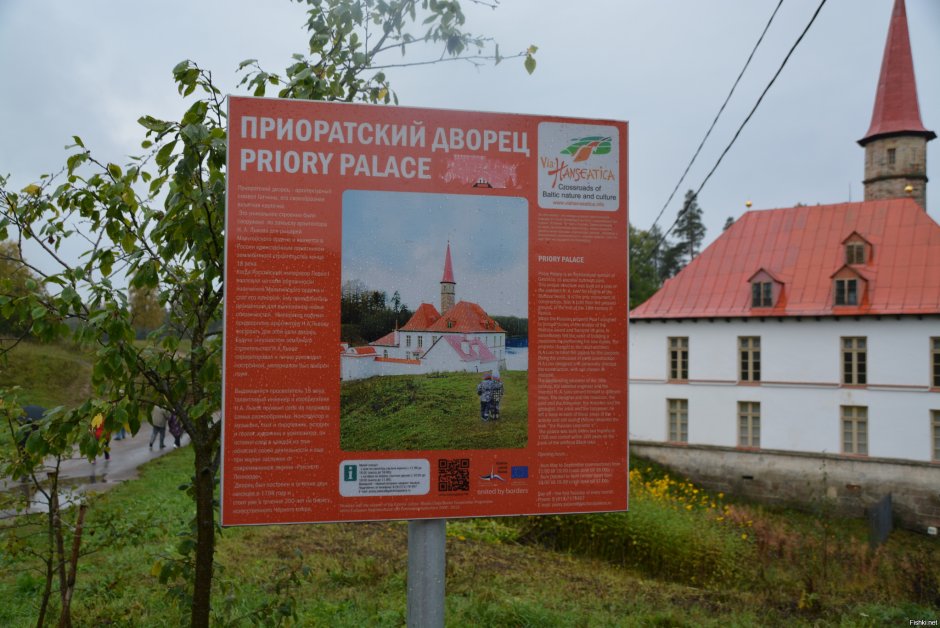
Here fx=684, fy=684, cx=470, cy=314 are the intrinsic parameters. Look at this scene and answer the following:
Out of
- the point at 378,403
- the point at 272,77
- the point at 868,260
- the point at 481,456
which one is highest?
the point at 868,260

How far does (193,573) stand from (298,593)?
223 centimetres

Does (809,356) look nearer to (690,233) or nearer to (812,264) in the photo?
(812,264)

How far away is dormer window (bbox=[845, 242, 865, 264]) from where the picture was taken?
26.0 metres

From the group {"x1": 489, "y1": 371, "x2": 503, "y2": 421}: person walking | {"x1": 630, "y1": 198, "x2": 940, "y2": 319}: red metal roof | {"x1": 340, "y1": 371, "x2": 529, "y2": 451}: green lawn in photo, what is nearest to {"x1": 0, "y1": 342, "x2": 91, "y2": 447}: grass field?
{"x1": 630, "y1": 198, "x2": 940, "y2": 319}: red metal roof

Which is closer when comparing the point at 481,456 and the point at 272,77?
the point at 481,456

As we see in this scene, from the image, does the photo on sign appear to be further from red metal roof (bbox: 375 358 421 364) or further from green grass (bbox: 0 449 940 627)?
green grass (bbox: 0 449 940 627)

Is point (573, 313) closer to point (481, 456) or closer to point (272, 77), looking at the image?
point (481, 456)

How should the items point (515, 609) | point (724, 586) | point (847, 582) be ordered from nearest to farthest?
1. point (515, 609)
2. point (724, 586)
3. point (847, 582)

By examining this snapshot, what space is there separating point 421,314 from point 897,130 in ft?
117

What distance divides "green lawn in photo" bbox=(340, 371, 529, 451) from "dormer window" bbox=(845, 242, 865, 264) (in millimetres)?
26550

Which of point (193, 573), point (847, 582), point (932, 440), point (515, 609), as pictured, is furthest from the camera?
point (932, 440)

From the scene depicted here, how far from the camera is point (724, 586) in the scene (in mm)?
8703

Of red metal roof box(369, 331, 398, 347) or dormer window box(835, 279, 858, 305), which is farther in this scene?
dormer window box(835, 279, 858, 305)

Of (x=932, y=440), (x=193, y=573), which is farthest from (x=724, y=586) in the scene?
(x=932, y=440)
